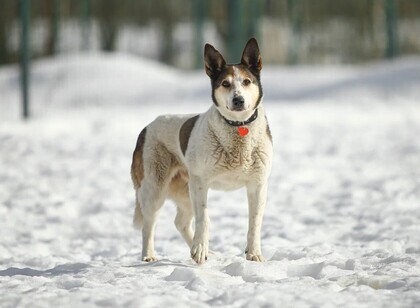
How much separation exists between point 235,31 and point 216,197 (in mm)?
7594

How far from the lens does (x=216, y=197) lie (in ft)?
28.2

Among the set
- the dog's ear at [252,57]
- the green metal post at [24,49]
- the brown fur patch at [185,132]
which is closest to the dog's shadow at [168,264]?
the brown fur patch at [185,132]

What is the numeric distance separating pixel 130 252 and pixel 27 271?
4.56ft

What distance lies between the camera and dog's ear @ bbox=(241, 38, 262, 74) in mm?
4875

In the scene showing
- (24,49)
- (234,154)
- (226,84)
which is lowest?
(234,154)

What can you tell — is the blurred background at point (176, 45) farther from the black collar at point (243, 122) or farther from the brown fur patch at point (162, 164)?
the black collar at point (243, 122)

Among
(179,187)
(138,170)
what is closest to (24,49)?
(138,170)

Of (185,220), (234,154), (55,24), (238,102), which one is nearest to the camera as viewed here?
(238,102)

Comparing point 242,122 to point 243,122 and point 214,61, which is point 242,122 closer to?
point 243,122

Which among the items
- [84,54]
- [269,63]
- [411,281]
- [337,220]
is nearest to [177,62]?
[269,63]

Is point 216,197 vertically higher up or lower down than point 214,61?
lower down

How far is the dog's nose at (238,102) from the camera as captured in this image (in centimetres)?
457

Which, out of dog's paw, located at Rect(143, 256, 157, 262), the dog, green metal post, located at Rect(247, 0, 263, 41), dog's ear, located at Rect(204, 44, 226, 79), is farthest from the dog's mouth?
green metal post, located at Rect(247, 0, 263, 41)

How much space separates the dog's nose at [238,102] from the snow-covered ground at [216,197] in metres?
1.05
